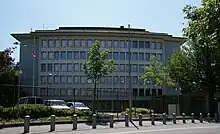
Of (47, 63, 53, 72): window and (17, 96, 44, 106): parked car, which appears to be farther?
(47, 63, 53, 72): window

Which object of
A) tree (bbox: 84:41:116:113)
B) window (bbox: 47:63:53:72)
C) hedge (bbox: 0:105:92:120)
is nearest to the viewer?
hedge (bbox: 0:105:92:120)

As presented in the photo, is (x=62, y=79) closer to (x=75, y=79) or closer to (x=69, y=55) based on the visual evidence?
(x=75, y=79)

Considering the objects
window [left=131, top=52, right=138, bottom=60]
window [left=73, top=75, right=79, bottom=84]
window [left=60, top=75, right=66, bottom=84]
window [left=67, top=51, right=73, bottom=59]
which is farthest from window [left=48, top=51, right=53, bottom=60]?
window [left=131, top=52, right=138, bottom=60]

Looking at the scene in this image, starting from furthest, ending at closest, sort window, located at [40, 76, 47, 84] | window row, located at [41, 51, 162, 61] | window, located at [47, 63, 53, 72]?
window, located at [40, 76, 47, 84] → window, located at [47, 63, 53, 72] → window row, located at [41, 51, 162, 61]

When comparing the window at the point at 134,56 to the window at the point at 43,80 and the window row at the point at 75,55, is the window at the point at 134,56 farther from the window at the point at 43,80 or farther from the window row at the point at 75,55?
the window at the point at 43,80

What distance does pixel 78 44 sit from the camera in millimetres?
83250

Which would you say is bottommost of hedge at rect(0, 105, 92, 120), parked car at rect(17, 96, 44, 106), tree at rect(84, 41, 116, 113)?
hedge at rect(0, 105, 92, 120)

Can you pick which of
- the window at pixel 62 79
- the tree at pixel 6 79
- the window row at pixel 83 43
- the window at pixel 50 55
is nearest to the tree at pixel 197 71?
the tree at pixel 6 79

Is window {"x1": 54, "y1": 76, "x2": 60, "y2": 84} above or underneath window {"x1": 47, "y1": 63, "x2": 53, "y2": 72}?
underneath

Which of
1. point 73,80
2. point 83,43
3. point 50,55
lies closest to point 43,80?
point 50,55

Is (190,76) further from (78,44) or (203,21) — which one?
(78,44)

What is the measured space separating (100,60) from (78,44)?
163ft

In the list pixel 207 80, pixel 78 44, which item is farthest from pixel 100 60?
pixel 78 44

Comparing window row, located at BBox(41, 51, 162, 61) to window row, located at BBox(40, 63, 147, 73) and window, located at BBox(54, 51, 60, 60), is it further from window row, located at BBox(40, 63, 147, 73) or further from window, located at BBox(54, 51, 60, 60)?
window row, located at BBox(40, 63, 147, 73)
